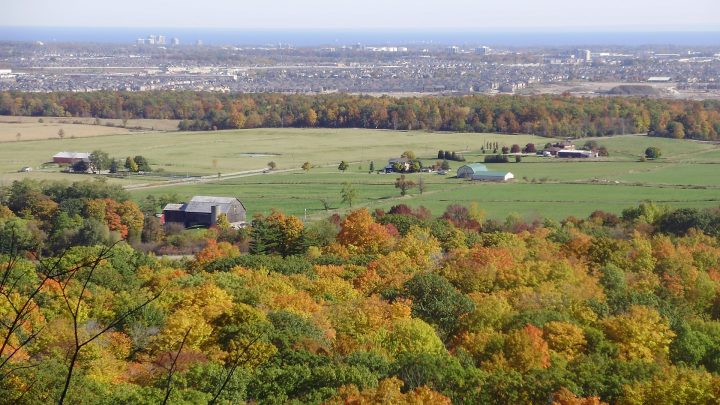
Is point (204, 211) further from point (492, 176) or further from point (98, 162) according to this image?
point (492, 176)

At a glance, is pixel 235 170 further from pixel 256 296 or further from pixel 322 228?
pixel 256 296

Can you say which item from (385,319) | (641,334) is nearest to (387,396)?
(385,319)

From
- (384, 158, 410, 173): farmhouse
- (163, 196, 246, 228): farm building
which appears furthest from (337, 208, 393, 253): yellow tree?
(384, 158, 410, 173): farmhouse

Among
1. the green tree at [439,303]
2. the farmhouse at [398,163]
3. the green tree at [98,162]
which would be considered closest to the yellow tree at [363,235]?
the green tree at [439,303]

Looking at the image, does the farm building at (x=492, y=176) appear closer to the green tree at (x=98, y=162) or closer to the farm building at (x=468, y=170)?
the farm building at (x=468, y=170)

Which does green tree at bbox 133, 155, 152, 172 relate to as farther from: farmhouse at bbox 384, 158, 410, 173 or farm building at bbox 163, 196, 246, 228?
farm building at bbox 163, 196, 246, 228

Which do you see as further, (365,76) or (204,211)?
(365,76)

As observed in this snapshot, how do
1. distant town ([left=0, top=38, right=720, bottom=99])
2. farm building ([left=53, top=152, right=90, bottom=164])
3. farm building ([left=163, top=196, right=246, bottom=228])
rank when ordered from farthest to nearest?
1. distant town ([left=0, top=38, right=720, bottom=99])
2. farm building ([left=53, top=152, right=90, bottom=164])
3. farm building ([left=163, top=196, right=246, bottom=228])
